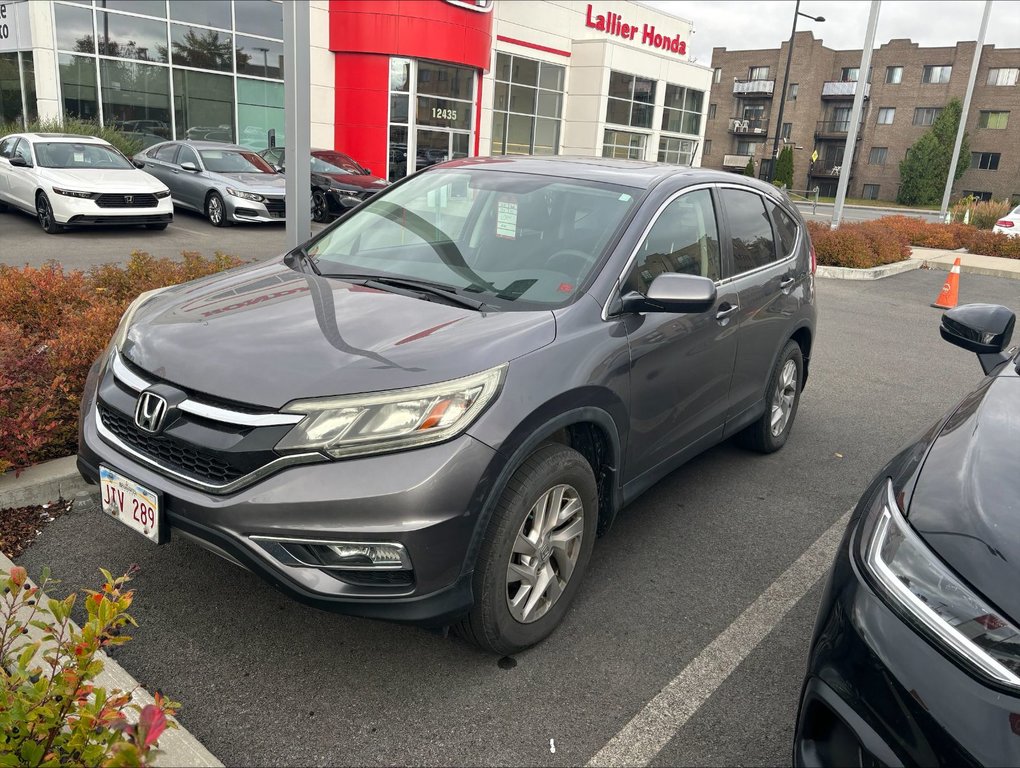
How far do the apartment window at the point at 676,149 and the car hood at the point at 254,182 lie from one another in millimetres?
25728

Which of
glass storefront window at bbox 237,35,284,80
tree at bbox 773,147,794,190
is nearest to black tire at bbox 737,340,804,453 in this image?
glass storefront window at bbox 237,35,284,80

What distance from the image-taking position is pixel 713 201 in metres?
4.22

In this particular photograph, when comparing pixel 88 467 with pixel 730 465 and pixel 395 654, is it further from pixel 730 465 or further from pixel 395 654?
pixel 730 465

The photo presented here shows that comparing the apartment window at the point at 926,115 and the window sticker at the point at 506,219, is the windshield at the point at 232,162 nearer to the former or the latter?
the window sticker at the point at 506,219

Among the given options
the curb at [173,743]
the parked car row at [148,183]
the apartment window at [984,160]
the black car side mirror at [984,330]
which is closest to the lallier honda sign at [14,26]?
the parked car row at [148,183]

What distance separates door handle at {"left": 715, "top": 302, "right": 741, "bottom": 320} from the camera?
3.99 m

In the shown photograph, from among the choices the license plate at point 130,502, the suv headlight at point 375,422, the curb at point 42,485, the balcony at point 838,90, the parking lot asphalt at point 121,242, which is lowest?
the parking lot asphalt at point 121,242

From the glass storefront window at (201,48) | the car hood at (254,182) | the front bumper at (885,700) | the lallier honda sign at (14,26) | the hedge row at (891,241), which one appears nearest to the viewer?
the front bumper at (885,700)

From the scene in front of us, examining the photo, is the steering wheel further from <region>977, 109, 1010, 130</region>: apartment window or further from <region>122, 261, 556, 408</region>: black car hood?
<region>977, 109, 1010, 130</region>: apartment window

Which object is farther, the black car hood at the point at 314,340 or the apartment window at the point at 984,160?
the apartment window at the point at 984,160

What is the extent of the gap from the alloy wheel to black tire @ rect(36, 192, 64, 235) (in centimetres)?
Result: 1282

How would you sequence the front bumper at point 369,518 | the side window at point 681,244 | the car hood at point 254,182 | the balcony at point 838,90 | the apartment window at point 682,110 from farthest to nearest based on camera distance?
1. the balcony at point 838,90
2. the apartment window at point 682,110
3. the car hood at point 254,182
4. the side window at point 681,244
5. the front bumper at point 369,518

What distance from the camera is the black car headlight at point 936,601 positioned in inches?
69.1

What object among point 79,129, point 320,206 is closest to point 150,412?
point 320,206
